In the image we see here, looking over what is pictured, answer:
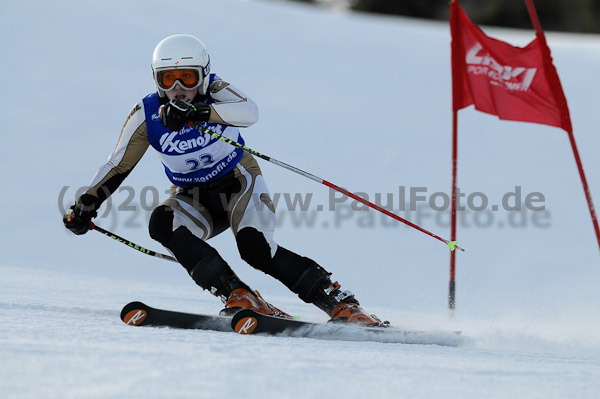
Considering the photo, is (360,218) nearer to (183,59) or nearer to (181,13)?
(183,59)

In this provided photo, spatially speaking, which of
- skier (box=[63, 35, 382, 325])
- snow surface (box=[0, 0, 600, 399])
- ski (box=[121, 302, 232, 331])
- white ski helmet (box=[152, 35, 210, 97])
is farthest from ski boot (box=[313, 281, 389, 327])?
white ski helmet (box=[152, 35, 210, 97])

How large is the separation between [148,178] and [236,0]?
30.6 ft

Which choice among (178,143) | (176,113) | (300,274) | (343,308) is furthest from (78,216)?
(343,308)

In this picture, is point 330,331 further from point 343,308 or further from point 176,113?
point 176,113

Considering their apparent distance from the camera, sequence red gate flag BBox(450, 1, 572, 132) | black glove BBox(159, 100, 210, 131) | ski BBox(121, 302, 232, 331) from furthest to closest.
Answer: red gate flag BBox(450, 1, 572, 132) → black glove BBox(159, 100, 210, 131) → ski BBox(121, 302, 232, 331)

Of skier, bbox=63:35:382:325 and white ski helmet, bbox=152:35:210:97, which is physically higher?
white ski helmet, bbox=152:35:210:97

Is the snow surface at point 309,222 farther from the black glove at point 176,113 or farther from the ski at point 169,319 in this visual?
the black glove at point 176,113

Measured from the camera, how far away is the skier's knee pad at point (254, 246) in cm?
395

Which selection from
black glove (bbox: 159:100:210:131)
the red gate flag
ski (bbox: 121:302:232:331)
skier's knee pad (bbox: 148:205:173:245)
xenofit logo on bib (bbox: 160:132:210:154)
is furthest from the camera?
the red gate flag

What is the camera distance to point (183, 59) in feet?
13.2

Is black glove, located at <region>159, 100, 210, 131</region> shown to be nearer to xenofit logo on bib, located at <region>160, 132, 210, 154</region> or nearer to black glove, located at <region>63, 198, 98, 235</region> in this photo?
xenofit logo on bib, located at <region>160, 132, 210, 154</region>

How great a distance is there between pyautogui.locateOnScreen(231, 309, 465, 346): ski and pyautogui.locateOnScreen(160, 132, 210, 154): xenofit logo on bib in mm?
1030

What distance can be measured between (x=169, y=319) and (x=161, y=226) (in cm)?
52

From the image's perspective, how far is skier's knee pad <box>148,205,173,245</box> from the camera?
3.94 m
